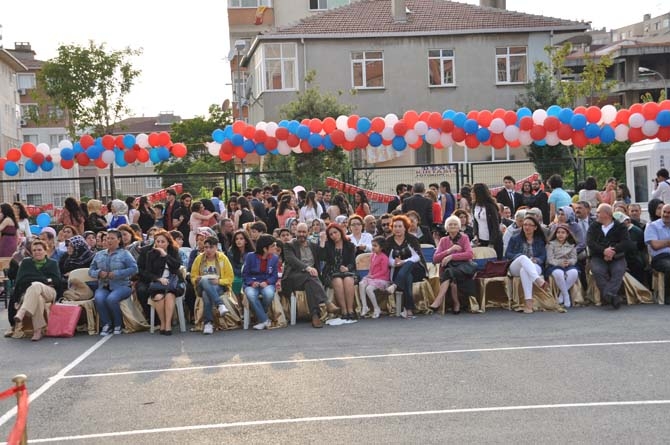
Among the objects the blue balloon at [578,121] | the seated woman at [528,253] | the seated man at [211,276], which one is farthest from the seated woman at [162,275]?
the blue balloon at [578,121]

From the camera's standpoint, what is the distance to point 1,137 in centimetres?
6350

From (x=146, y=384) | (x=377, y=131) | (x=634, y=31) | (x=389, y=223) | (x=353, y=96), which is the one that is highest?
(x=634, y=31)

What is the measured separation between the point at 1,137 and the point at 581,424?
61.3 meters

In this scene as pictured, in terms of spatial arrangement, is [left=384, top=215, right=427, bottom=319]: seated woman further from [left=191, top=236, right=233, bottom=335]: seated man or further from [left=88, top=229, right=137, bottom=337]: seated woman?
[left=88, top=229, right=137, bottom=337]: seated woman

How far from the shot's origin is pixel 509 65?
45250 mm

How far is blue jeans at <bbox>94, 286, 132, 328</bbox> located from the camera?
46.2ft

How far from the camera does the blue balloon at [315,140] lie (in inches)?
901

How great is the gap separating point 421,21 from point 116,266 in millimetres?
34169

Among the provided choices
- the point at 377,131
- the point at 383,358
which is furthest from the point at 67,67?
the point at 383,358

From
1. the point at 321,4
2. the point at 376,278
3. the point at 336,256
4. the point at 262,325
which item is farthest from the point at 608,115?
the point at 321,4

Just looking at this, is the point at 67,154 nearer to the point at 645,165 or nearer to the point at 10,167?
the point at 10,167

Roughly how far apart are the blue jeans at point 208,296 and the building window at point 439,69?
3252 cm

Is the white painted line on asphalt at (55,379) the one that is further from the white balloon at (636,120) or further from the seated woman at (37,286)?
the white balloon at (636,120)

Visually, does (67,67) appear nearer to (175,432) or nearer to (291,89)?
(291,89)
